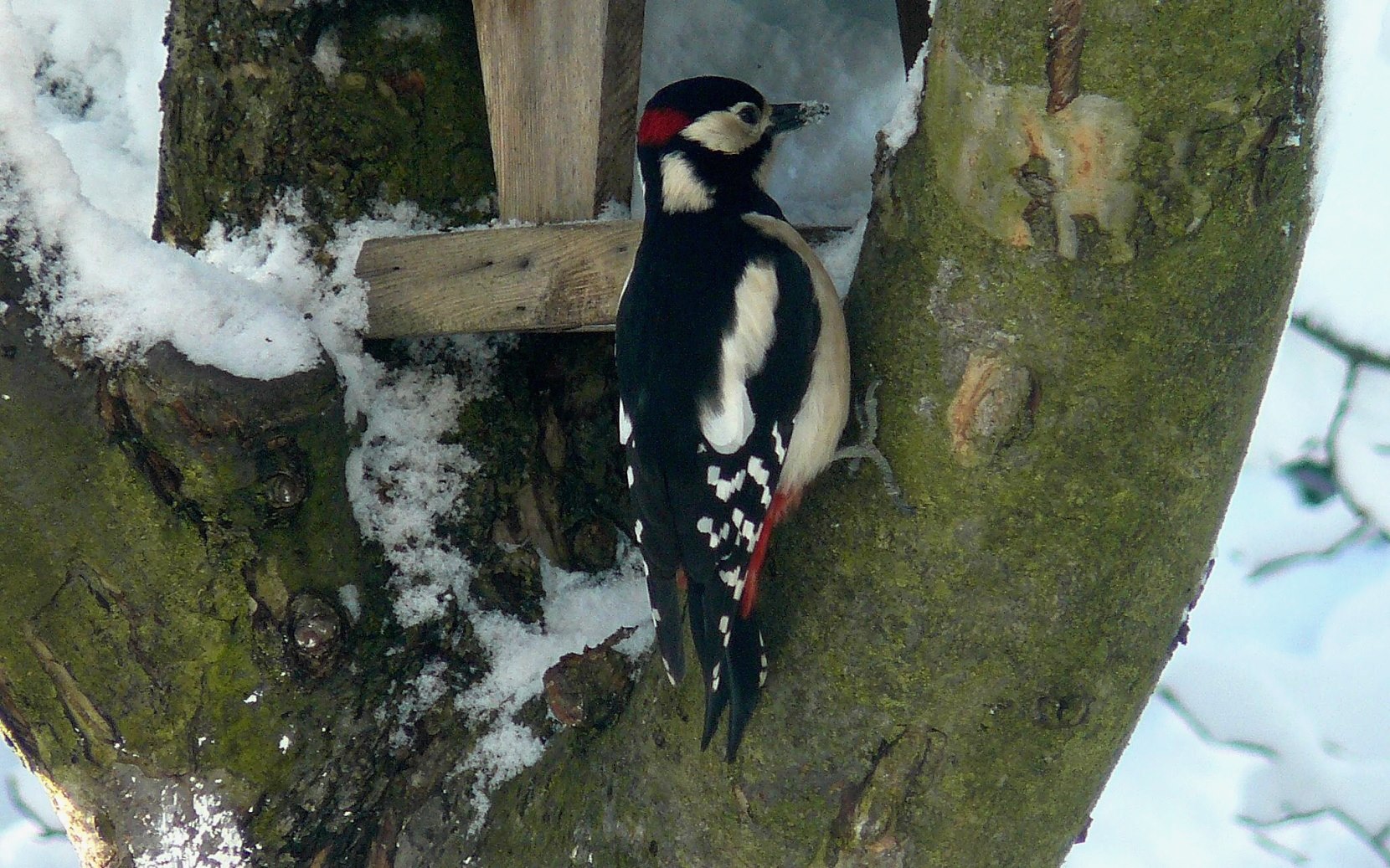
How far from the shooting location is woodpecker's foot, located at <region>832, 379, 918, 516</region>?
4.54ft

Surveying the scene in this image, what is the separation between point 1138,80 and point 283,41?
4.71 ft

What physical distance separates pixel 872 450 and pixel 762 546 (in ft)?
0.92

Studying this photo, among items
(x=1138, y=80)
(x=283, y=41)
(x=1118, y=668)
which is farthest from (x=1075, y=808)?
(x=283, y=41)

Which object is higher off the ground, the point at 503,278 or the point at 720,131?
the point at 720,131

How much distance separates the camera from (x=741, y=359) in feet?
5.52

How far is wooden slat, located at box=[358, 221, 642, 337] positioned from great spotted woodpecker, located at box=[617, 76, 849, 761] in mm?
99

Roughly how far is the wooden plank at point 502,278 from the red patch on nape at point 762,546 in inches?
19.3

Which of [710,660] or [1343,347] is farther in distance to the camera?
[1343,347]

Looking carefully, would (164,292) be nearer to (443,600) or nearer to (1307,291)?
(443,600)

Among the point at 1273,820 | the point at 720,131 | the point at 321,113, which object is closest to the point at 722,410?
the point at 720,131

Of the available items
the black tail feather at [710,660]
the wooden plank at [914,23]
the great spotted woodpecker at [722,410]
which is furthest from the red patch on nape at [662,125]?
the black tail feather at [710,660]

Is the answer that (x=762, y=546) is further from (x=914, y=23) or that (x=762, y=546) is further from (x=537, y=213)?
(x=914, y=23)

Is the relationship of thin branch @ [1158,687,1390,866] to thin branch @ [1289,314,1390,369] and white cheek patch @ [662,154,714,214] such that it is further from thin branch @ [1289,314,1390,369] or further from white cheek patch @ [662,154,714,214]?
white cheek patch @ [662,154,714,214]

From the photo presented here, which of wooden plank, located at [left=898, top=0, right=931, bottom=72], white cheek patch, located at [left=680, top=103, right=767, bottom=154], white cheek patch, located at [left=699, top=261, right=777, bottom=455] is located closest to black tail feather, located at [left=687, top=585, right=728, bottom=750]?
white cheek patch, located at [left=699, top=261, right=777, bottom=455]
